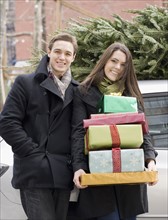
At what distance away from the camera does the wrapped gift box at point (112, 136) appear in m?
3.03

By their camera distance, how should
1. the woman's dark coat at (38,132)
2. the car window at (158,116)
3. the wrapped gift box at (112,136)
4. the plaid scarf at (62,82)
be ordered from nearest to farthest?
the wrapped gift box at (112,136)
the woman's dark coat at (38,132)
the plaid scarf at (62,82)
the car window at (158,116)

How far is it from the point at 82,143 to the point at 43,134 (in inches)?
9.9

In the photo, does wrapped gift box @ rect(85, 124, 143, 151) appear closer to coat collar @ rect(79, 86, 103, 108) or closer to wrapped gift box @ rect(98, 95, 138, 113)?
wrapped gift box @ rect(98, 95, 138, 113)

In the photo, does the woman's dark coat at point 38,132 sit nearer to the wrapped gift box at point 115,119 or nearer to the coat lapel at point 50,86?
the coat lapel at point 50,86

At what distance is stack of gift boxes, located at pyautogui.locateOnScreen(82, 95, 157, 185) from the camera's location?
3.03 metres

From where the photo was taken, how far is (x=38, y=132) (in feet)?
10.5

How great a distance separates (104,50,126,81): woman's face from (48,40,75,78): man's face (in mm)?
255

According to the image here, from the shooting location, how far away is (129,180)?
305 cm

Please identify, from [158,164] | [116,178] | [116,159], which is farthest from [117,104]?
[158,164]

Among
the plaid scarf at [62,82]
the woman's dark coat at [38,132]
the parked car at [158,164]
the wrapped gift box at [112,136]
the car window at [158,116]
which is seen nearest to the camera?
the wrapped gift box at [112,136]

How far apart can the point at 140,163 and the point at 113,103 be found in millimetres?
411

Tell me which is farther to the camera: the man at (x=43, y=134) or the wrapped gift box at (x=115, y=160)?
the man at (x=43, y=134)

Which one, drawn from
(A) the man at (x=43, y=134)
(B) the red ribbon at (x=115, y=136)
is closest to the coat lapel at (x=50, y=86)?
(A) the man at (x=43, y=134)

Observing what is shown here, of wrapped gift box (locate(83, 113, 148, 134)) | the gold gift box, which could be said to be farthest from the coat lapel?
the gold gift box
